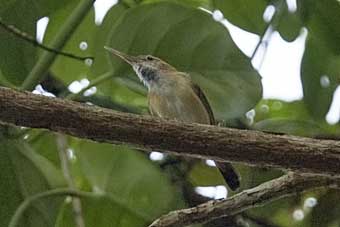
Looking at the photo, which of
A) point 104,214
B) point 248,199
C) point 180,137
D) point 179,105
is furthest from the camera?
point 179,105

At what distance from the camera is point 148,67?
1.47 m

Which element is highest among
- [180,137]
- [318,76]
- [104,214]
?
[318,76]

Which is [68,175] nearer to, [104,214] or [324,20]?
[104,214]

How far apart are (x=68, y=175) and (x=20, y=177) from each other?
58mm

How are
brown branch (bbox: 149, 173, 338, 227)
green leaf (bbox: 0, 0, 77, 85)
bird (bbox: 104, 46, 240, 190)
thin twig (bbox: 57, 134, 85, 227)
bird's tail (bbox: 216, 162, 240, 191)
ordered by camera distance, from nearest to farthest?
brown branch (bbox: 149, 173, 338, 227)
thin twig (bbox: 57, 134, 85, 227)
green leaf (bbox: 0, 0, 77, 85)
bird's tail (bbox: 216, 162, 240, 191)
bird (bbox: 104, 46, 240, 190)

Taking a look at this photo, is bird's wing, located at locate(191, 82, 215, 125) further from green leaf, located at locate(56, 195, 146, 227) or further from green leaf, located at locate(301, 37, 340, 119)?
green leaf, located at locate(56, 195, 146, 227)

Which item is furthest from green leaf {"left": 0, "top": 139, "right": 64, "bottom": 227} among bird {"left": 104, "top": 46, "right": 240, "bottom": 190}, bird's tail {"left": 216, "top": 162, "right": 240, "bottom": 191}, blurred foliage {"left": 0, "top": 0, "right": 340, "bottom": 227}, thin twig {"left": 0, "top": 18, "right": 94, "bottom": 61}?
bird {"left": 104, "top": 46, "right": 240, "bottom": 190}

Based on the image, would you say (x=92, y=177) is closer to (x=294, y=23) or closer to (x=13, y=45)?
(x=13, y=45)

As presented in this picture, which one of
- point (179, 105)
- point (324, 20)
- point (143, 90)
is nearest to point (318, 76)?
point (324, 20)

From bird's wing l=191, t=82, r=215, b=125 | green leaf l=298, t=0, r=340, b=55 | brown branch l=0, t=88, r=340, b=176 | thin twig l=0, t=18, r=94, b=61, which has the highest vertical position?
green leaf l=298, t=0, r=340, b=55

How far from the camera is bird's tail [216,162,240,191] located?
125cm

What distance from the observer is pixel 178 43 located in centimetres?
119

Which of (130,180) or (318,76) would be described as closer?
(130,180)

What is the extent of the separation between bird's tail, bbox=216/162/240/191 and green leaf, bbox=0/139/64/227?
266mm
